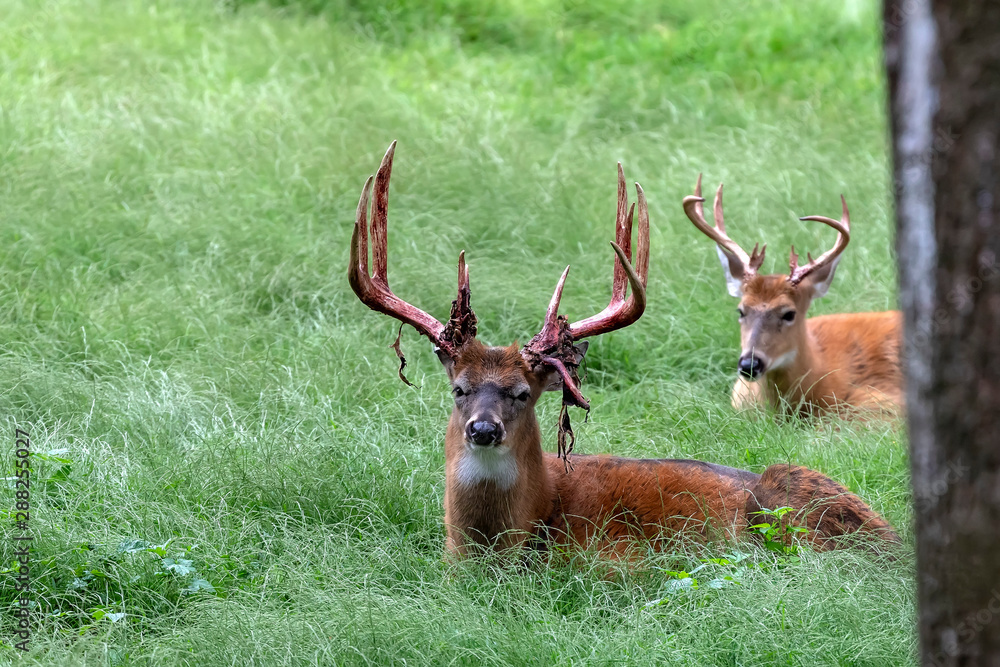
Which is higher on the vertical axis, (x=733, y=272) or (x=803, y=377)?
(x=733, y=272)

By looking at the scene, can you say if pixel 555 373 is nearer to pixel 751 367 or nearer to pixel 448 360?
pixel 448 360

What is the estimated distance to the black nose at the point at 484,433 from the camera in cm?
393

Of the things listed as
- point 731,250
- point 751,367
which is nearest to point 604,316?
point 751,367

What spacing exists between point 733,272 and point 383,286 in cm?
296

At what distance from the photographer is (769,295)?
258 inches

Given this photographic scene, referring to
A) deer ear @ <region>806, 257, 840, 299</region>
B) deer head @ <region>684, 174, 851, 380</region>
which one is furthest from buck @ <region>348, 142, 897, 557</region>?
deer ear @ <region>806, 257, 840, 299</region>

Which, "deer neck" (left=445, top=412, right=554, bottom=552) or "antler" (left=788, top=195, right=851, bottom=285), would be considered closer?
"deer neck" (left=445, top=412, right=554, bottom=552)

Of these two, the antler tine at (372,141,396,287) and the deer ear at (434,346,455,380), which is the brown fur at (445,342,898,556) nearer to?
the deer ear at (434,346,455,380)

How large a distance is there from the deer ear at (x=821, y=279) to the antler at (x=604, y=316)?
2530 millimetres

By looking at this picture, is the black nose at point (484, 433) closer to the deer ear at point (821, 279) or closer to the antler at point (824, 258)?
the antler at point (824, 258)

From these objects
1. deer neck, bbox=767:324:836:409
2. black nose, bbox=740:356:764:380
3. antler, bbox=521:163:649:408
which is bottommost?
deer neck, bbox=767:324:836:409

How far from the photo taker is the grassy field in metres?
3.55

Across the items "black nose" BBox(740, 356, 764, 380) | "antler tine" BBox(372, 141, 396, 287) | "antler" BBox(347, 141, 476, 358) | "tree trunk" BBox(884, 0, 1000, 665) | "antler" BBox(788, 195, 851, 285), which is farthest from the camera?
"antler" BBox(788, 195, 851, 285)

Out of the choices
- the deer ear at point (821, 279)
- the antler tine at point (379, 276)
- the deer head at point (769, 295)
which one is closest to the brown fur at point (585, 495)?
the antler tine at point (379, 276)
